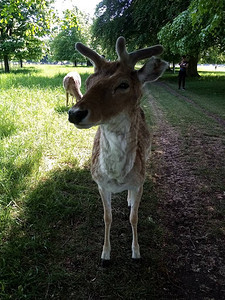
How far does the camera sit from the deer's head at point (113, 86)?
192 centimetres

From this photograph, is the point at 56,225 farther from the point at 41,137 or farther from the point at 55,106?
the point at 55,106

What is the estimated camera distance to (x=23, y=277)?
258 centimetres

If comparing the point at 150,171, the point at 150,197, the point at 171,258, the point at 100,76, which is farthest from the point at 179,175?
the point at 100,76

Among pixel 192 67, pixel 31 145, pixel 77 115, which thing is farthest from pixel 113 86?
pixel 192 67

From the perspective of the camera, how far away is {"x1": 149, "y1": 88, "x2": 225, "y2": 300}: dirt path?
2648 millimetres

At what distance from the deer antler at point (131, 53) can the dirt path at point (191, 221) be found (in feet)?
7.70

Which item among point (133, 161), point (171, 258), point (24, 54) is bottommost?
point (171, 258)

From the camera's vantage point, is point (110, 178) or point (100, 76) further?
point (110, 178)

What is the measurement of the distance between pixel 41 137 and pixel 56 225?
2882 millimetres

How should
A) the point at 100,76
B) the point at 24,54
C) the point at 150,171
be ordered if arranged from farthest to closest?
1. the point at 24,54
2. the point at 150,171
3. the point at 100,76

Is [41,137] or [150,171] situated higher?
[41,137]

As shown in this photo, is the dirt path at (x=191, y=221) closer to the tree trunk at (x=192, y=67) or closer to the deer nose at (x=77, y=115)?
the deer nose at (x=77, y=115)

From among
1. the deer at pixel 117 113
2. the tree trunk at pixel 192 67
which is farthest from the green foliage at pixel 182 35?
the deer at pixel 117 113

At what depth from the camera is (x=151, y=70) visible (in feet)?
7.91
